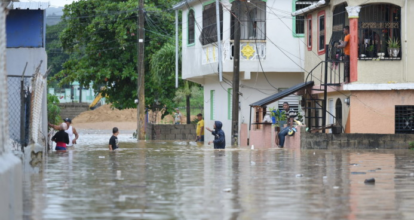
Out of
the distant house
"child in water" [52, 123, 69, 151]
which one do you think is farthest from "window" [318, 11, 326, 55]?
the distant house

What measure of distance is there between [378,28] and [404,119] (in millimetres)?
3511

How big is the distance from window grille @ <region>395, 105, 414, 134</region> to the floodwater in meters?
9.82

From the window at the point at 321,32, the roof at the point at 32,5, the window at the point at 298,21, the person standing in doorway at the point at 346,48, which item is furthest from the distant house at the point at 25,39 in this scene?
the window at the point at 298,21

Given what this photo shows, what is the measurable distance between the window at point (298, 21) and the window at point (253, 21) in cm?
135

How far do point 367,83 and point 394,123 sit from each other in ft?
6.16

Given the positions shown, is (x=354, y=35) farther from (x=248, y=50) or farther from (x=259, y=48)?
(x=248, y=50)

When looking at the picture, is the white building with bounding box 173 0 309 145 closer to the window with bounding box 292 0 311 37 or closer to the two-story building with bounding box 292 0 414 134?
the window with bounding box 292 0 311 37

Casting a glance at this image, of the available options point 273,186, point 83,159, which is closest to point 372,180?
point 273,186

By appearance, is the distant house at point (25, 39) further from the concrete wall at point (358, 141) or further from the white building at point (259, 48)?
the white building at point (259, 48)

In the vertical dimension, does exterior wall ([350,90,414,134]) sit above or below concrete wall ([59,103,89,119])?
below

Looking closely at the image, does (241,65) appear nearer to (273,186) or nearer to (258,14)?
(258,14)

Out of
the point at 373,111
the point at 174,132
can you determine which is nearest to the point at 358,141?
the point at 373,111

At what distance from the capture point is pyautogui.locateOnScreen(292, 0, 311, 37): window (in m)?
37.7

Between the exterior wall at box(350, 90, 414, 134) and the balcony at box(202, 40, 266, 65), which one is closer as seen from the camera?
the exterior wall at box(350, 90, 414, 134)
